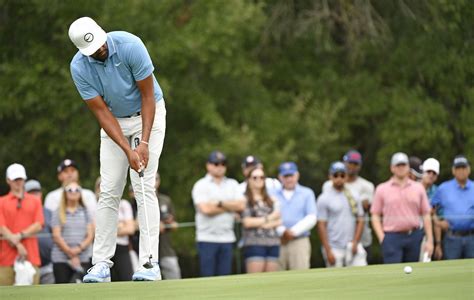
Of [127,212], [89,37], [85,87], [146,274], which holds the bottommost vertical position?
[146,274]

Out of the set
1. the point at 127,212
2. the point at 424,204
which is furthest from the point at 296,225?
the point at 127,212

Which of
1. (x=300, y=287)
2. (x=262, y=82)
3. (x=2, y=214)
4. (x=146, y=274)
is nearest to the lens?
(x=300, y=287)

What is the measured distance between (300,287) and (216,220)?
667cm

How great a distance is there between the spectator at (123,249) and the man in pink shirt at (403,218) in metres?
2.80

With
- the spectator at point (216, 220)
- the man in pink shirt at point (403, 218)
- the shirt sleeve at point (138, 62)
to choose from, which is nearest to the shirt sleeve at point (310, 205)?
the spectator at point (216, 220)

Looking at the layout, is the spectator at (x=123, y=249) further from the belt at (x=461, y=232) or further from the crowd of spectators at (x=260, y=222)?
the belt at (x=461, y=232)

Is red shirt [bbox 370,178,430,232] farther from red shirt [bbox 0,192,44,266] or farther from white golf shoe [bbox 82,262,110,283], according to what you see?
white golf shoe [bbox 82,262,110,283]

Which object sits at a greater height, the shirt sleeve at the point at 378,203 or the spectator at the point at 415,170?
the spectator at the point at 415,170

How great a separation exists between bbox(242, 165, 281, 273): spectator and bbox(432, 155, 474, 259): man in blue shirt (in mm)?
1887

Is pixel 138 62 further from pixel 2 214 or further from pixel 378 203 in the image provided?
pixel 378 203

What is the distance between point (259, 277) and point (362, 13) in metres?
15.4

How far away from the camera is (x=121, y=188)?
30.0 feet

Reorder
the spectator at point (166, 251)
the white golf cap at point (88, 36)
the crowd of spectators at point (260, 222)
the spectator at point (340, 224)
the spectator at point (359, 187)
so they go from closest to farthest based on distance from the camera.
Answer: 1. the white golf cap at point (88, 36)
2. the crowd of spectators at point (260, 222)
3. the spectator at point (340, 224)
4. the spectator at point (166, 251)
5. the spectator at point (359, 187)

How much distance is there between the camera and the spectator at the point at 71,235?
1415 centimetres
